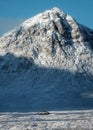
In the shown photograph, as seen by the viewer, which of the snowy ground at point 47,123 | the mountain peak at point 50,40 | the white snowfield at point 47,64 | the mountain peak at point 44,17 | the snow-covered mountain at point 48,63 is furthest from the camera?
the mountain peak at point 44,17

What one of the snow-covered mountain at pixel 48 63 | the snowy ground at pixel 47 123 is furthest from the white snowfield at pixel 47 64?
the snowy ground at pixel 47 123

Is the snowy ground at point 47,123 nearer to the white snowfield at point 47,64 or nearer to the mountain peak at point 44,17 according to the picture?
the white snowfield at point 47,64

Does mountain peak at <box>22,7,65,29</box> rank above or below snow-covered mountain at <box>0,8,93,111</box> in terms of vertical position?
above

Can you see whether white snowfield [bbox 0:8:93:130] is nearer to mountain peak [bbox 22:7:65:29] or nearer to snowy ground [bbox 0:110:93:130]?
mountain peak [bbox 22:7:65:29]

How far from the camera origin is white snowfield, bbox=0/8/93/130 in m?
99.2

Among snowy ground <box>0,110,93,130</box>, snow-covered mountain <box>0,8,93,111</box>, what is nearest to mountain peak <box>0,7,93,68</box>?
snow-covered mountain <box>0,8,93,111</box>

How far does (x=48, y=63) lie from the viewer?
118625 mm

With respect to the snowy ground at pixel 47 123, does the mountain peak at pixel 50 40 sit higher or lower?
higher

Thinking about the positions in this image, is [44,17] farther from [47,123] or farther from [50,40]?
[47,123]

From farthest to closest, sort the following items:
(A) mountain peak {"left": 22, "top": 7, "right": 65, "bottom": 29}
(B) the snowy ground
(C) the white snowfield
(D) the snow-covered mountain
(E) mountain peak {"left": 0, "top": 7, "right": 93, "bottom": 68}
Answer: (A) mountain peak {"left": 22, "top": 7, "right": 65, "bottom": 29} < (E) mountain peak {"left": 0, "top": 7, "right": 93, "bottom": 68} < (D) the snow-covered mountain < (C) the white snowfield < (B) the snowy ground

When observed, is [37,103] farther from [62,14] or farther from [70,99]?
[62,14]

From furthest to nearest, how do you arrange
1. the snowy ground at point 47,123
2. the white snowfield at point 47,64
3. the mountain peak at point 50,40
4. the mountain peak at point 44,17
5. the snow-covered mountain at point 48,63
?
the mountain peak at point 44,17 < the mountain peak at point 50,40 < the snow-covered mountain at point 48,63 < the white snowfield at point 47,64 < the snowy ground at point 47,123

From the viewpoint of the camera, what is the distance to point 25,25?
134 m

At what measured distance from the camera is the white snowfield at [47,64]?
99250mm
